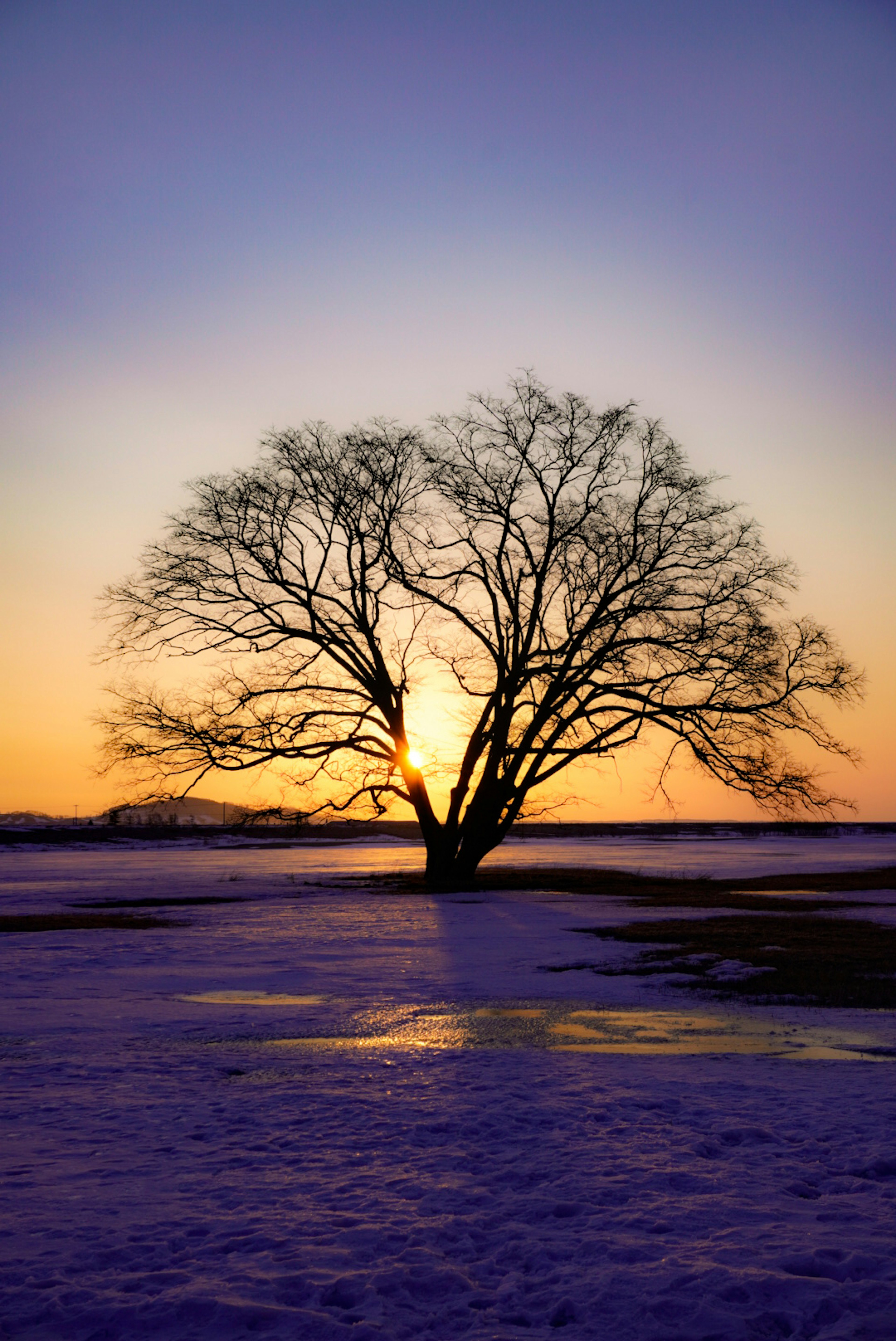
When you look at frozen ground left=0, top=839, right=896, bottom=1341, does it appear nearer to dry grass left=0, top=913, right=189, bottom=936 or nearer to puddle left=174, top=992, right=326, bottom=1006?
puddle left=174, top=992, right=326, bottom=1006

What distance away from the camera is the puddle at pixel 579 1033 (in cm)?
853

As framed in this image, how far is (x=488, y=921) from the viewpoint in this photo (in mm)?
19266

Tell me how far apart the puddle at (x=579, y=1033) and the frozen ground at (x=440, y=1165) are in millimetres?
51

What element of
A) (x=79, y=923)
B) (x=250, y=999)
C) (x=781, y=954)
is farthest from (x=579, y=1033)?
(x=79, y=923)

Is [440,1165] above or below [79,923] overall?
above

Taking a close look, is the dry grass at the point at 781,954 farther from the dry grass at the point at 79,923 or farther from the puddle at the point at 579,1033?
the dry grass at the point at 79,923

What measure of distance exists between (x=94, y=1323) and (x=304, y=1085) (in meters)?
3.54

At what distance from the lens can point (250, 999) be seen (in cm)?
1104

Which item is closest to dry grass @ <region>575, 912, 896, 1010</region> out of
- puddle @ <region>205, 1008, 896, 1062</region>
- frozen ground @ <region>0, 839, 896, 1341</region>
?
frozen ground @ <region>0, 839, 896, 1341</region>

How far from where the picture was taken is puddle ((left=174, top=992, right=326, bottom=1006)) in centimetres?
1070

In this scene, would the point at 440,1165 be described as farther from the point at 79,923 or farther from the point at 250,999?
the point at 79,923

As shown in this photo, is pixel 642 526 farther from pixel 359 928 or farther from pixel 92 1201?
pixel 92 1201

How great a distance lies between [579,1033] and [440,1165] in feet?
12.7

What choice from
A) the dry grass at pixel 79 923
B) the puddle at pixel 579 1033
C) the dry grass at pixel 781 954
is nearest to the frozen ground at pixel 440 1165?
the puddle at pixel 579 1033
